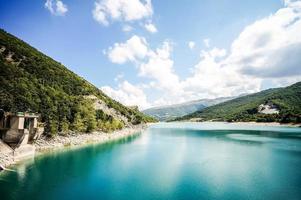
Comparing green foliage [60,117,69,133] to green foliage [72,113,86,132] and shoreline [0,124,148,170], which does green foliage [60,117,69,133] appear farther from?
green foliage [72,113,86,132]

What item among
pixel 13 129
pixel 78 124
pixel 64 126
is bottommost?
pixel 13 129

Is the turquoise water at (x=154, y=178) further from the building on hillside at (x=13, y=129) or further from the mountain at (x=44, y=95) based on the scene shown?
the mountain at (x=44, y=95)

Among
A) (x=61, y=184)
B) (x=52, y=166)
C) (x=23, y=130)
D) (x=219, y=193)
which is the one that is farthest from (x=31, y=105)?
(x=219, y=193)

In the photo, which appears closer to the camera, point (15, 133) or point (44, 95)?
point (15, 133)

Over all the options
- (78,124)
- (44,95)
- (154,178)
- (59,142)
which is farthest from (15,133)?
(78,124)

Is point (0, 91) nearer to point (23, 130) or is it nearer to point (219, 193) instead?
point (23, 130)

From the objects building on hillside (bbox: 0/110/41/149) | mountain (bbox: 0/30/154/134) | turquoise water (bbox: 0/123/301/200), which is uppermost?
mountain (bbox: 0/30/154/134)

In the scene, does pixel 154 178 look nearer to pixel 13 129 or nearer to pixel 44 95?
pixel 13 129

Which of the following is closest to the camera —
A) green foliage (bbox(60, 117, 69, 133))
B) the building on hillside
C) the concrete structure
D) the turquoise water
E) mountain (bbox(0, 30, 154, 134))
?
the turquoise water

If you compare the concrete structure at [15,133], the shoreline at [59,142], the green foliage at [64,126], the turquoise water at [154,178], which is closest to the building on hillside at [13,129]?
the concrete structure at [15,133]

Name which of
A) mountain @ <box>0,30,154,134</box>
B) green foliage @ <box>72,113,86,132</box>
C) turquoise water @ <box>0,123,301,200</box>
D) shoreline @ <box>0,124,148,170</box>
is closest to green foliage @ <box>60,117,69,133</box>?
mountain @ <box>0,30,154,134</box>

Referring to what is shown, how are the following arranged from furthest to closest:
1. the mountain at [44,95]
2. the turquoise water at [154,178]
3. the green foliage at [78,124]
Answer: the green foliage at [78,124], the mountain at [44,95], the turquoise water at [154,178]

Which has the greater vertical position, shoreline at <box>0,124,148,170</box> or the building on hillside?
the building on hillside

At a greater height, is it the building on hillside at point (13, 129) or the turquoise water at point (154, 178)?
the building on hillside at point (13, 129)
